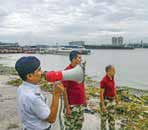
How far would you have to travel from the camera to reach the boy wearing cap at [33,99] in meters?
3.67

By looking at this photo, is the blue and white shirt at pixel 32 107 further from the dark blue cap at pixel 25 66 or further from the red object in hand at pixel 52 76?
the red object in hand at pixel 52 76

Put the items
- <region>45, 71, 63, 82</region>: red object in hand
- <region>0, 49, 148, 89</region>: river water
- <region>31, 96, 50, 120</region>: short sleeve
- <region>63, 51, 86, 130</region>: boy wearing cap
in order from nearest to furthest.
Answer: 1. <region>31, 96, 50, 120</region>: short sleeve
2. <region>45, 71, 63, 82</region>: red object in hand
3. <region>63, 51, 86, 130</region>: boy wearing cap
4. <region>0, 49, 148, 89</region>: river water

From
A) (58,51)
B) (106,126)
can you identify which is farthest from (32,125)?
(58,51)

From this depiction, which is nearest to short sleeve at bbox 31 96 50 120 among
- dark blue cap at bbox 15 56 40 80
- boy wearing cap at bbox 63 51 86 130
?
dark blue cap at bbox 15 56 40 80

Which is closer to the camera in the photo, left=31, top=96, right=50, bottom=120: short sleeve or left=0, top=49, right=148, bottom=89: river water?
left=31, top=96, right=50, bottom=120: short sleeve

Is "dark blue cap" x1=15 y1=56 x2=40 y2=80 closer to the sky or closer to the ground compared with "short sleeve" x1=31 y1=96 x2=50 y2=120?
closer to the sky

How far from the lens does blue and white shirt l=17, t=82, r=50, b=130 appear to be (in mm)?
3666

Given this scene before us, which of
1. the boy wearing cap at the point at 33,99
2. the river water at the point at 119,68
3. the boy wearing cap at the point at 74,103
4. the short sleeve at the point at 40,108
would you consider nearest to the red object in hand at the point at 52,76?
the boy wearing cap at the point at 33,99

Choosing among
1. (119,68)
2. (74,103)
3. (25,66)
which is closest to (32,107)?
(25,66)

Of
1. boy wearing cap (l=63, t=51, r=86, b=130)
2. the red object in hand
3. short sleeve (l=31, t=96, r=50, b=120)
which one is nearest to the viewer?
short sleeve (l=31, t=96, r=50, b=120)

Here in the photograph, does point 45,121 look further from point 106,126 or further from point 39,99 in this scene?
→ point 106,126

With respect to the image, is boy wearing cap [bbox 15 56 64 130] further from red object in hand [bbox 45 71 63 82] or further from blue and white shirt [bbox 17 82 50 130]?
red object in hand [bbox 45 71 63 82]

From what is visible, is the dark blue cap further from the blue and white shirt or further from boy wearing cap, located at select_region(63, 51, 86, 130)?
boy wearing cap, located at select_region(63, 51, 86, 130)

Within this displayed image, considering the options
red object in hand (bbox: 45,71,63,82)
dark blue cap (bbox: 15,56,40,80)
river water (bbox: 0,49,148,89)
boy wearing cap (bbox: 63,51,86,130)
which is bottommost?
river water (bbox: 0,49,148,89)
